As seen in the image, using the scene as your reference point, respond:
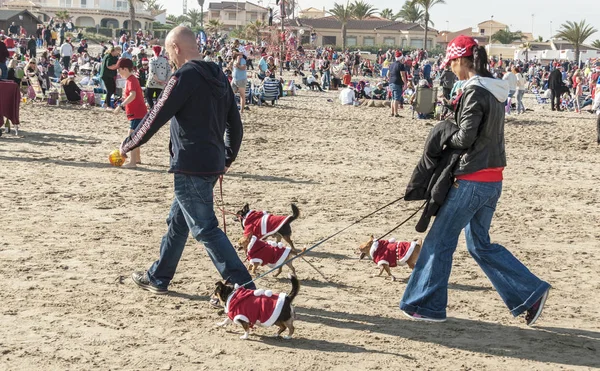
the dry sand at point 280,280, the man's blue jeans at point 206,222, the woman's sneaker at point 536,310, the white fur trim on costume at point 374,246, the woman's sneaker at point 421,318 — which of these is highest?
the man's blue jeans at point 206,222

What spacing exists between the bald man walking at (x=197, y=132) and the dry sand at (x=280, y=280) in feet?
1.77

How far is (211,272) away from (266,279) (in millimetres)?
443

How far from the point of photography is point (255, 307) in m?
5.09

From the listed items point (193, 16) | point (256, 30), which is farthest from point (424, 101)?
point (193, 16)

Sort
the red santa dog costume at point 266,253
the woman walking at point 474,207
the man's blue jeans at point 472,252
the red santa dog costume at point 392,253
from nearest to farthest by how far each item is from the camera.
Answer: the woman walking at point 474,207, the man's blue jeans at point 472,252, the red santa dog costume at point 266,253, the red santa dog costume at point 392,253

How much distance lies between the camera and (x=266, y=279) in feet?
22.3

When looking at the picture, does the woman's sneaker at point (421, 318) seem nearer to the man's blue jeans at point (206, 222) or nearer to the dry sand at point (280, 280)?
the dry sand at point (280, 280)

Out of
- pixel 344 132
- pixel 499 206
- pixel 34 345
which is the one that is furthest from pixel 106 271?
pixel 344 132

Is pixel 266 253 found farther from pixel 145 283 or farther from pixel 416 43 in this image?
pixel 416 43

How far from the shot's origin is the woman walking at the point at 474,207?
5230 mm

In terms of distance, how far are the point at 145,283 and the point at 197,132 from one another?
4.58 ft

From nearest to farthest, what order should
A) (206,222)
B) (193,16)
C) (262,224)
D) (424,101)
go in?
(206,222)
(262,224)
(424,101)
(193,16)

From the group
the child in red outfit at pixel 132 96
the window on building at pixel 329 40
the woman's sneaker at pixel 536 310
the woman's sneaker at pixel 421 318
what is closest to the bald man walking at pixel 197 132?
the woman's sneaker at pixel 421 318

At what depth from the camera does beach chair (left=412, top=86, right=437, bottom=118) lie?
72.1ft
